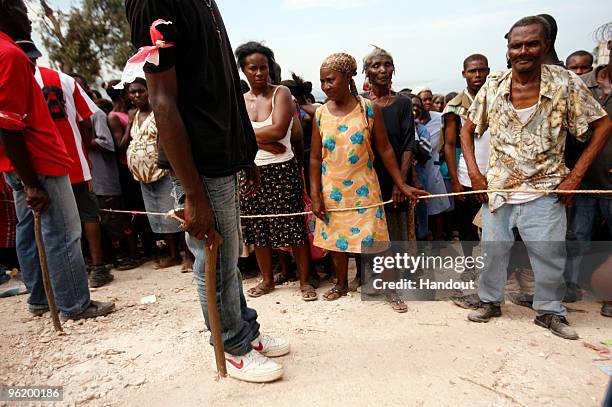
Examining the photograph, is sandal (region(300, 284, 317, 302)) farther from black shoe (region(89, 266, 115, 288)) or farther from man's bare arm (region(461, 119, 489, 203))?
black shoe (region(89, 266, 115, 288))

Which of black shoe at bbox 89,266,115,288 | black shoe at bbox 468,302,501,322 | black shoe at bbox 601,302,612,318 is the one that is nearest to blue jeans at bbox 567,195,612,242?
black shoe at bbox 601,302,612,318

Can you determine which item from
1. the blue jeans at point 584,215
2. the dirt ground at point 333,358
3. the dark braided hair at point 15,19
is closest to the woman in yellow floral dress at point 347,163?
the dirt ground at point 333,358

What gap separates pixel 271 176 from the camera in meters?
3.32

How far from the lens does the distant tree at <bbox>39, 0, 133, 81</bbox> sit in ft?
40.1

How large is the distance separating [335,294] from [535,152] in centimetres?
179

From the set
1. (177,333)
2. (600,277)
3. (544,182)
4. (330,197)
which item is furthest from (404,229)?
(177,333)

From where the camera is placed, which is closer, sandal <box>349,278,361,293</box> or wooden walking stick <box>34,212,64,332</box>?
wooden walking stick <box>34,212,64,332</box>

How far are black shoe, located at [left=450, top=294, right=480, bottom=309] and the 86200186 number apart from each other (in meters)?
2.65

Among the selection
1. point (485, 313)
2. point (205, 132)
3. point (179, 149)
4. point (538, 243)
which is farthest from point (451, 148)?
point (179, 149)

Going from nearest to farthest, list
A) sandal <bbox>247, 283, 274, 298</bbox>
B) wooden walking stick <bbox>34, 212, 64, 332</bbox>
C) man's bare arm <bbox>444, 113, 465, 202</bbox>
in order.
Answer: wooden walking stick <bbox>34, 212, 64, 332</bbox> → man's bare arm <bbox>444, 113, 465, 202</bbox> → sandal <bbox>247, 283, 274, 298</bbox>

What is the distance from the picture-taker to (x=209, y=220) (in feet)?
5.96

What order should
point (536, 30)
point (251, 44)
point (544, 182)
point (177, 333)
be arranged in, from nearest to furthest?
point (536, 30)
point (544, 182)
point (177, 333)
point (251, 44)

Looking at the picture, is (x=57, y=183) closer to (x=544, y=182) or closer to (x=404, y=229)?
(x=404, y=229)

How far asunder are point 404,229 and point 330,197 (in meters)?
0.72
